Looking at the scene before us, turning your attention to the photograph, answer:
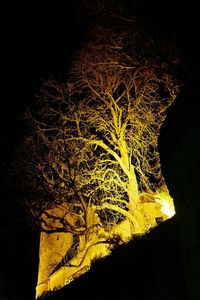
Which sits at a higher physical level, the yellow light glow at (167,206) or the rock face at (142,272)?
the yellow light glow at (167,206)

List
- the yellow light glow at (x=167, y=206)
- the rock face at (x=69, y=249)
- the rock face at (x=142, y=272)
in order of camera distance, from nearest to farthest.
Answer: the rock face at (x=142, y=272), the yellow light glow at (x=167, y=206), the rock face at (x=69, y=249)

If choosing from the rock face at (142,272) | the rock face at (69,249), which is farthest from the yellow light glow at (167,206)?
the rock face at (142,272)

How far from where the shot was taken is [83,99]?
597 inches

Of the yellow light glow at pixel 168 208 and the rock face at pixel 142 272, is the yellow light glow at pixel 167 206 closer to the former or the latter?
the yellow light glow at pixel 168 208

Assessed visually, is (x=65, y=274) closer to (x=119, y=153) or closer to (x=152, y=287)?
(x=119, y=153)

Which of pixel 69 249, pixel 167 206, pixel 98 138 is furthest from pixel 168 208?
pixel 69 249

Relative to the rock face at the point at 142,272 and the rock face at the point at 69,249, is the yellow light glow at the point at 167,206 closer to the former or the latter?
the rock face at the point at 69,249

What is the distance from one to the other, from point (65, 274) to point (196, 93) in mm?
16318

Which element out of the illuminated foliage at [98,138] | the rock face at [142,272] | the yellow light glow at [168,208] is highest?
A: the illuminated foliage at [98,138]

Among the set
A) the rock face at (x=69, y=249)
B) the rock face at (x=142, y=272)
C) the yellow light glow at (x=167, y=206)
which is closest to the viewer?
the rock face at (x=142, y=272)

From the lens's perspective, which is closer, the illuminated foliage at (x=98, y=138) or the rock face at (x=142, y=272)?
the rock face at (x=142, y=272)

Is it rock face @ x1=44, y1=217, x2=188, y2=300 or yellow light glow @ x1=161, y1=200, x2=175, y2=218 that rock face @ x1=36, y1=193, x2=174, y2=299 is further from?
rock face @ x1=44, y1=217, x2=188, y2=300

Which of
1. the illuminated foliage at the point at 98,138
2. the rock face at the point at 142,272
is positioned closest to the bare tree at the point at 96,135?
the illuminated foliage at the point at 98,138

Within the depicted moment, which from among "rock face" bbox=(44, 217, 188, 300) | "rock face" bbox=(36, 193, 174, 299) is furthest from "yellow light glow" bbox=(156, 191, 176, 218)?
"rock face" bbox=(44, 217, 188, 300)
